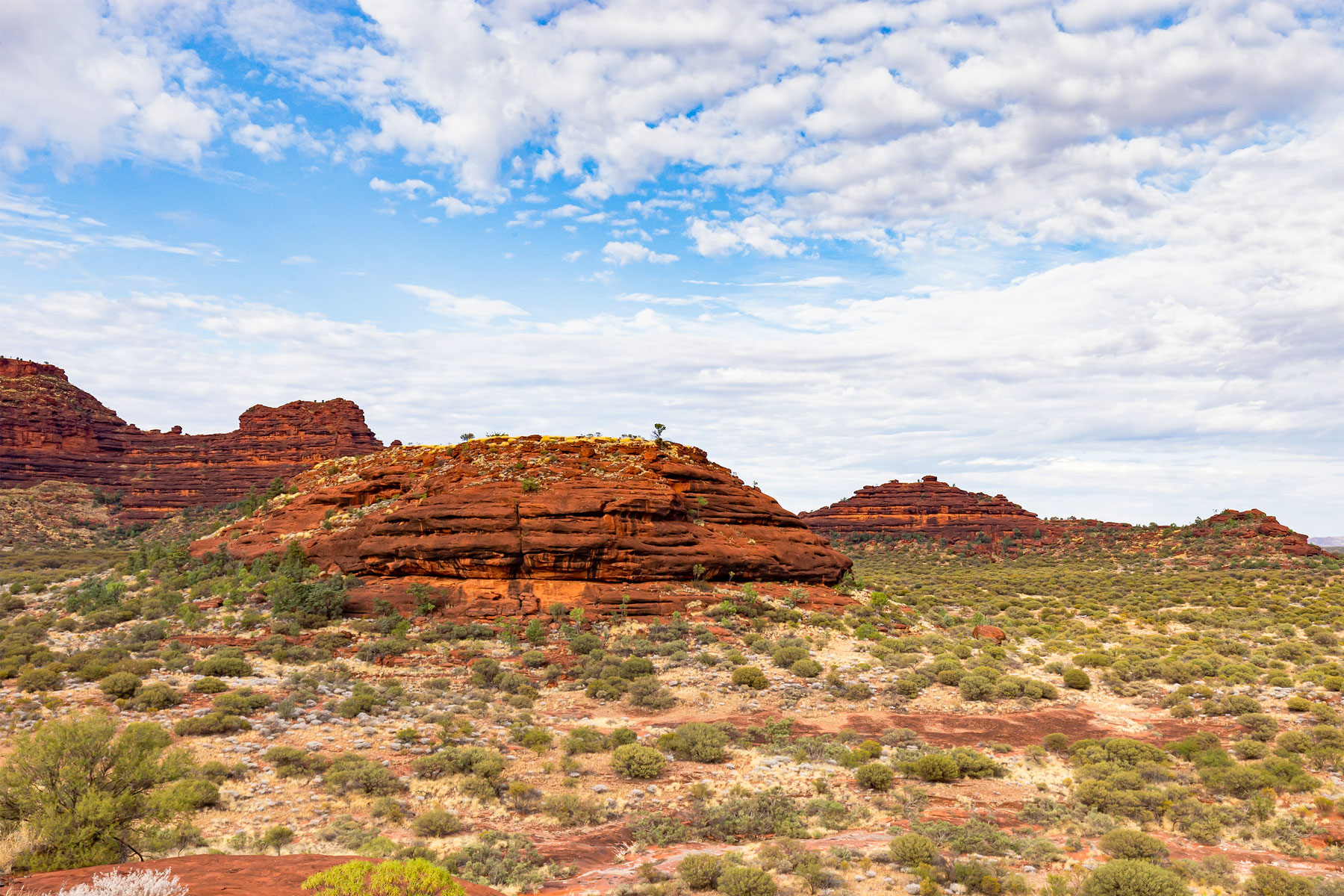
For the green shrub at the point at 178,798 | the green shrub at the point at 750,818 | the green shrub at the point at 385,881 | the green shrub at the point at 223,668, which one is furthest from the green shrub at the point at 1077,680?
the green shrub at the point at 223,668

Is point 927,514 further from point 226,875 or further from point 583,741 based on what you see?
point 226,875

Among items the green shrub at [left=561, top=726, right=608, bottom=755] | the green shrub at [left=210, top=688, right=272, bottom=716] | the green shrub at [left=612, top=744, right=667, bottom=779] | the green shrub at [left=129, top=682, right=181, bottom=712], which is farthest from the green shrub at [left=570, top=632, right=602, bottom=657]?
the green shrub at [left=129, top=682, right=181, bottom=712]

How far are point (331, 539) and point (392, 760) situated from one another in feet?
62.3

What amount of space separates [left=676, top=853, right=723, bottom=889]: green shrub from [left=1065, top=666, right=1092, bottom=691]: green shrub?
2043 cm

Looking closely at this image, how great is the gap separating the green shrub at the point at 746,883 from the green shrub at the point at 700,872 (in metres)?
0.25

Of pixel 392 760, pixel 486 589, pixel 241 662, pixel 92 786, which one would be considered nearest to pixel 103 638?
pixel 241 662

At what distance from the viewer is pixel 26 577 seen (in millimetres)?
39625

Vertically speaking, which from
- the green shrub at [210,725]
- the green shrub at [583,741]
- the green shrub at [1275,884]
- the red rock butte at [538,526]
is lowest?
the green shrub at [583,741]

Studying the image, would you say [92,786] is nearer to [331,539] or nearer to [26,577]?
[331,539]

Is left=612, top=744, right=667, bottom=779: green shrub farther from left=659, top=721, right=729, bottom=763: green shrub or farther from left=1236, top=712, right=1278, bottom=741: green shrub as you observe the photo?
left=1236, top=712, right=1278, bottom=741: green shrub

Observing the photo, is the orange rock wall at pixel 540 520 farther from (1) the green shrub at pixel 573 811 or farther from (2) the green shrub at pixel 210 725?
(1) the green shrub at pixel 573 811

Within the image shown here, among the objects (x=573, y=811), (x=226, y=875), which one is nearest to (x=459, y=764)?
(x=573, y=811)

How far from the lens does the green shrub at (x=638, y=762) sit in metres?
15.4

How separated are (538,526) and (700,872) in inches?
848
